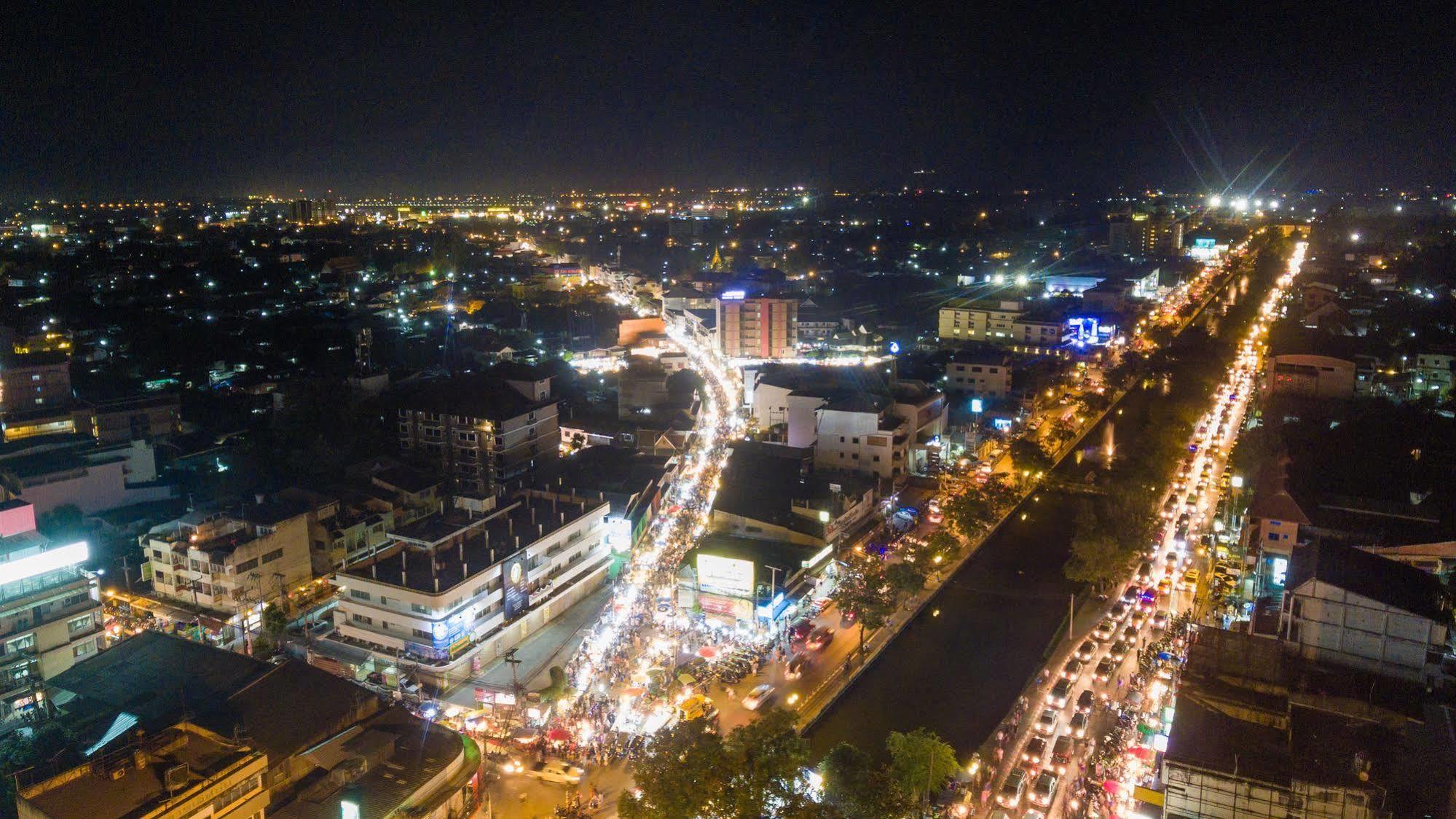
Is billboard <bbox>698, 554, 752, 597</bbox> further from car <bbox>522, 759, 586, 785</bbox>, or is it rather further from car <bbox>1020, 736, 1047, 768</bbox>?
car <bbox>1020, 736, 1047, 768</bbox>

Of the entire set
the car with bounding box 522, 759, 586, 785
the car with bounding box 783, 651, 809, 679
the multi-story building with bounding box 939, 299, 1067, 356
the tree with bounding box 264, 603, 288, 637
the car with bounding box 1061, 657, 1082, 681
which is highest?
the multi-story building with bounding box 939, 299, 1067, 356

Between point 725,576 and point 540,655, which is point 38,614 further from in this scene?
point 725,576

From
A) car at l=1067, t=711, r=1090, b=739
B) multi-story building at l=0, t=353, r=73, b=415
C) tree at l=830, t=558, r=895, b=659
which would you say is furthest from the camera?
multi-story building at l=0, t=353, r=73, b=415

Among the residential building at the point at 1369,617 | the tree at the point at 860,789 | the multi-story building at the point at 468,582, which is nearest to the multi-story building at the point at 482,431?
the multi-story building at the point at 468,582

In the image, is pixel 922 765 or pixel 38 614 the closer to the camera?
pixel 922 765

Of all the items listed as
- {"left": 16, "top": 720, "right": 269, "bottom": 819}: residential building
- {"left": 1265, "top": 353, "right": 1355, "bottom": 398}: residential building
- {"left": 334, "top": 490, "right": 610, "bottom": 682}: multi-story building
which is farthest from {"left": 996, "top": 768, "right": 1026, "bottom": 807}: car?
{"left": 1265, "top": 353, "right": 1355, "bottom": 398}: residential building

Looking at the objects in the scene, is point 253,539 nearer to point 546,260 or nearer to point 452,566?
point 452,566

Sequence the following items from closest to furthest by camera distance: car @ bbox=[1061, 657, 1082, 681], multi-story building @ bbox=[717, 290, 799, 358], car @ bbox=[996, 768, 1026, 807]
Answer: car @ bbox=[996, 768, 1026, 807]
car @ bbox=[1061, 657, 1082, 681]
multi-story building @ bbox=[717, 290, 799, 358]

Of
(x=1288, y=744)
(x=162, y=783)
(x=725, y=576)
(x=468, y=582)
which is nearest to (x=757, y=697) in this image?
(x=725, y=576)
